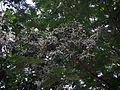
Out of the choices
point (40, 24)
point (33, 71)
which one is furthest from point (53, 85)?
point (40, 24)

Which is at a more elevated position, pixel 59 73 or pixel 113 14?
pixel 113 14

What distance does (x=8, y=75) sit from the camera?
8859mm

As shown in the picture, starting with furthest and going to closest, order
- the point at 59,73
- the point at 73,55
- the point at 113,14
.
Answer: the point at 113,14 → the point at 73,55 → the point at 59,73

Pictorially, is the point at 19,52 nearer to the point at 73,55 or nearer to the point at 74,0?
the point at 73,55

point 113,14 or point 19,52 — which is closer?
point 19,52

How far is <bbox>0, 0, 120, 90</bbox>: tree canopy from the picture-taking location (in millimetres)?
8219

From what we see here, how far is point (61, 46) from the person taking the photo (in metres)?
8.27

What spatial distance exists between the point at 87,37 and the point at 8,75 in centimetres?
236

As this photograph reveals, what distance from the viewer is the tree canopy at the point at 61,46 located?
822 centimetres

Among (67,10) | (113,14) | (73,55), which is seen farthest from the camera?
(67,10)

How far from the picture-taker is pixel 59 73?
7840mm

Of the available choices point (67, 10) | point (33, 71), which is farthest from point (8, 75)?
point (67, 10)

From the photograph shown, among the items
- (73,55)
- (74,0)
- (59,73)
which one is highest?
(74,0)

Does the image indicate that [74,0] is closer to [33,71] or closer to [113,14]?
[113,14]
